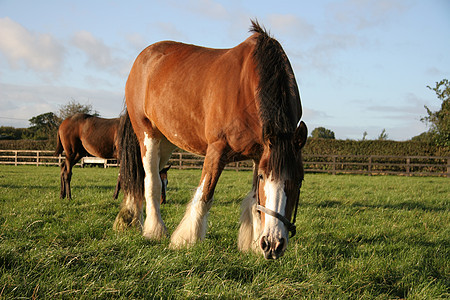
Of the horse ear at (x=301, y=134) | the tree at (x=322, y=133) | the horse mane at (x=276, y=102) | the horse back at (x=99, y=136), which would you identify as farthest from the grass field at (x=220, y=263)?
the tree at (x=322, y=133)

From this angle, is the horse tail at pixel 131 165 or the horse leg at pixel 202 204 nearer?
the horse leg at pixel 202 204

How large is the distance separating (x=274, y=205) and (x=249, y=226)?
98 cm

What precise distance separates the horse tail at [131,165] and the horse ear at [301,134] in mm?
→ 2633

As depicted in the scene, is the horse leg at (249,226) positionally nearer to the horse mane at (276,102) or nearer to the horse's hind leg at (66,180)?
the horse mane at (276,102)

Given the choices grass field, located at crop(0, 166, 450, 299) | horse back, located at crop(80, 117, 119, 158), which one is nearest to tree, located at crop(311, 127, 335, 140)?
horse back, located at crop(80, 117, 119, 158)

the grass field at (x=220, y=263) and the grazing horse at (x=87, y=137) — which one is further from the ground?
the grazing horse at (x=87, y=137)

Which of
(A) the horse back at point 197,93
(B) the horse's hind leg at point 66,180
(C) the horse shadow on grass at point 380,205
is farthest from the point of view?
(B) the horse's hind leg at point 66,180

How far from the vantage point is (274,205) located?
8.34 ft

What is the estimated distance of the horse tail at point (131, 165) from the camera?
15.1 ft

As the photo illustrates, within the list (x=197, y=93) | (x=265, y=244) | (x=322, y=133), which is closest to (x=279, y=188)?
(x=265, y=244)

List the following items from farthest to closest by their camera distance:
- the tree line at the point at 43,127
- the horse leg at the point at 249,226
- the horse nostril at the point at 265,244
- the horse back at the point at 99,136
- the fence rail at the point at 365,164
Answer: the tree line at the point at 43,127
the fence rail at the point at 365,164
the horse back at the point at 99,136
the horse leg at the point at 249,226
the horse nostril at the point at 265,244

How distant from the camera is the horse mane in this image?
2.63 metres

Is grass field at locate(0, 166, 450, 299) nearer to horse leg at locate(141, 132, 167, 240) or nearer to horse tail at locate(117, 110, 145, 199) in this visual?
horse leg at locate(141, 132, 167, 240)

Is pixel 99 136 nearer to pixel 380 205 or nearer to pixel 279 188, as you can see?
pixel 380 205
